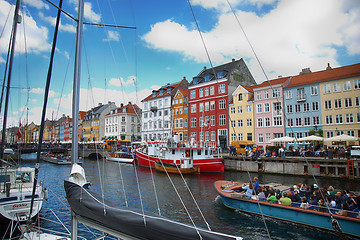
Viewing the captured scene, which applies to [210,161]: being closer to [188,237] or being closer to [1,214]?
[1,214]

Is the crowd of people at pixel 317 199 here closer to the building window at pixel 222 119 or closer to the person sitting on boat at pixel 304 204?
the person sitting on boat at pixel 304 204

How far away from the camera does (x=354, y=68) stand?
3556 cm

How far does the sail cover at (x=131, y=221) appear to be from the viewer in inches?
143

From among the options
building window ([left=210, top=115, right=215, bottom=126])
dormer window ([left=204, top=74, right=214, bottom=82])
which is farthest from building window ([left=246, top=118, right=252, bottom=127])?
dormer window ([left=204, top=74, right=214, bottom=82])

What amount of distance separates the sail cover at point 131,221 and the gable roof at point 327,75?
3908 centimetres

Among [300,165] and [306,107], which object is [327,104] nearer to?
[306,107]

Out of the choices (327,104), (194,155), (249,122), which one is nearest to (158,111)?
(249,122)

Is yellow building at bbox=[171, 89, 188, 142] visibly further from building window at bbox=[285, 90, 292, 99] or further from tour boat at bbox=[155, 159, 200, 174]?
building window at bbox=[285, 90, 292, 99]

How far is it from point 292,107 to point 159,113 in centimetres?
3209

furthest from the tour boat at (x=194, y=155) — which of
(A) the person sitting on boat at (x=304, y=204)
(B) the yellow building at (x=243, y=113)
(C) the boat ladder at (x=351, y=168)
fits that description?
(A) the person sitting on boat at (x=304, y=204)

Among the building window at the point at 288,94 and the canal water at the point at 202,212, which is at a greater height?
the building window at the point at 288,94

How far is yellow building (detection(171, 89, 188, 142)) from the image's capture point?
180ft

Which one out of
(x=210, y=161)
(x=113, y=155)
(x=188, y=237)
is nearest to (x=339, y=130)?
(x=210, y=161)

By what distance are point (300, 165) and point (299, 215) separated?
1878 centimetres
